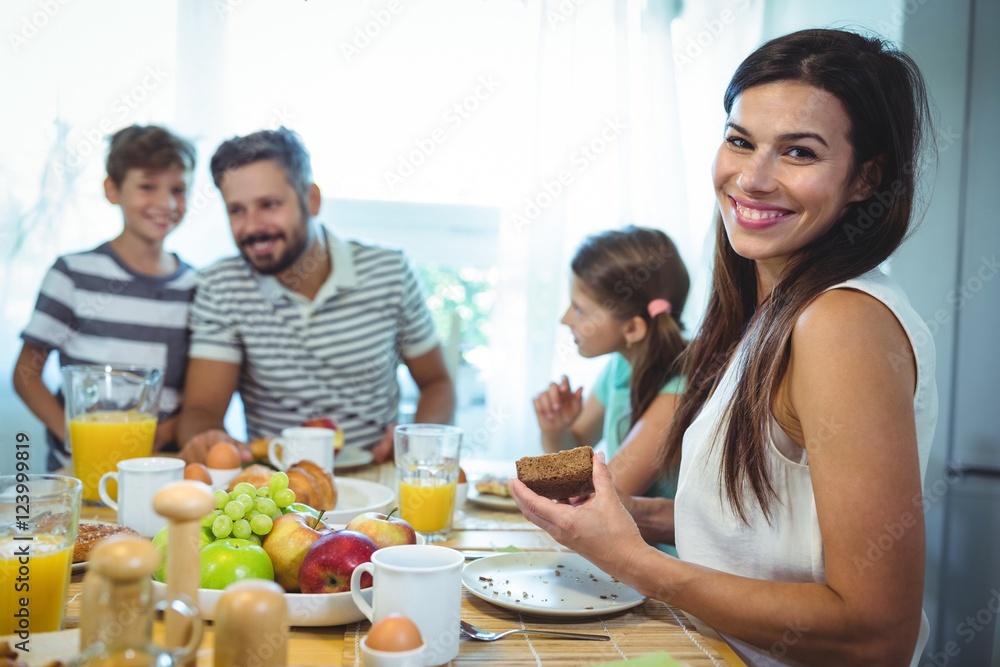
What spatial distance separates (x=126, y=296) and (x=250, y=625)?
199cm

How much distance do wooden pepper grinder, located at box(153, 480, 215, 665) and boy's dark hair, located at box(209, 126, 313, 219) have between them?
6.29ft

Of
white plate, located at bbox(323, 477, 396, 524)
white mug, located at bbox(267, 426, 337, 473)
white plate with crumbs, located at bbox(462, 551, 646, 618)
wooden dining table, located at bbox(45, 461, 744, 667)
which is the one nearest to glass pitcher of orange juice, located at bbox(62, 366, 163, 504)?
white mug, located at bbox(267, 426, 337, 473)

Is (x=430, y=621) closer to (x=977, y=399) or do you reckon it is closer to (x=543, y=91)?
(x=977, y=399)

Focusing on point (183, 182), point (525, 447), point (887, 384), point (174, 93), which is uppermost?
point (174, 93)

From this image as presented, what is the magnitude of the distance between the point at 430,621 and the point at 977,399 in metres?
1.96

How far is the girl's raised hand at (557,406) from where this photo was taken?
209 centimetres

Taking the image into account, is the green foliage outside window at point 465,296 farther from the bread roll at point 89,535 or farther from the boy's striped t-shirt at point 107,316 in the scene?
the bread roll at point 89,535

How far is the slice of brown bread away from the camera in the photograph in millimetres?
1114

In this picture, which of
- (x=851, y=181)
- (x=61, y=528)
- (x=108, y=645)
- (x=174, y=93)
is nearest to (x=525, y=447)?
(x=174, y=93)

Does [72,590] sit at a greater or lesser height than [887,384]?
lesser

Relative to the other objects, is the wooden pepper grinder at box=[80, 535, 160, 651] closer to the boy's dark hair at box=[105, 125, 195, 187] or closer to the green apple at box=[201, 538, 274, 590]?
the green apple at box=[201, 538, 274, 590]

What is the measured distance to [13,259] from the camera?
2.65m

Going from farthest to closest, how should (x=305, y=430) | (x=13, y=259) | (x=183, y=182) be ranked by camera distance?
(x=13, y=259) < (x=183, y=182) < (x=305, y=430)

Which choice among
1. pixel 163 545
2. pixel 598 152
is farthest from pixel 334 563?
pixel 598 152
